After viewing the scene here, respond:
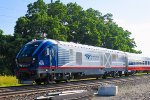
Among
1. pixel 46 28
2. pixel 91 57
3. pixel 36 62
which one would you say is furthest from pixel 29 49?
pixel 46 28

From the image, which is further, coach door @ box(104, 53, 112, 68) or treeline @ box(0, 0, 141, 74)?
treeline @ box(0, 0, 141, 74)

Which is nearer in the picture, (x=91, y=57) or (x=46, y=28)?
(x=91, y=57)

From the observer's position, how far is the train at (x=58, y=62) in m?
24.4

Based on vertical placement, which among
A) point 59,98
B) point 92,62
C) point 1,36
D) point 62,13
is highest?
point 62,13

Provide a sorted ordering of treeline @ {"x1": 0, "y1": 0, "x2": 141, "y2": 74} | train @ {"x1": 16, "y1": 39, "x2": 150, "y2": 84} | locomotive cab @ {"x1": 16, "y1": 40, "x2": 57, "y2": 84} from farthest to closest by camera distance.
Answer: treeline @ {"x1": 0, "y1": 0, "x2": 141, "y2": 74} → train @ {"x1": 16, "y1": 39, "x2": 150, "y2": 84} → locomotive cab @ {"x1": 16, "y1": 40, "x2": 57, "y2": 84}

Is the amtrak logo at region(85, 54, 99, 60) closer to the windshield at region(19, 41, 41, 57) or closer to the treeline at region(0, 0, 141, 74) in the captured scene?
the windshield at region(19, 41, 41, 57)

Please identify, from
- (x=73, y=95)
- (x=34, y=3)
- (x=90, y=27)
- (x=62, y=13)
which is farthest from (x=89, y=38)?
(x=73, y=95)

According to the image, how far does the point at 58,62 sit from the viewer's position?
26391mm

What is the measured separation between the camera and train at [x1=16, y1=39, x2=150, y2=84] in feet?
80.1

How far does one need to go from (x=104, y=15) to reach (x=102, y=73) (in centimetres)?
4780

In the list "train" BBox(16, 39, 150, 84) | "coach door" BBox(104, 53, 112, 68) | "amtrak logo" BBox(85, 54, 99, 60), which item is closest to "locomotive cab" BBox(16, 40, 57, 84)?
"train" BBox(16, 39, 150, 84)

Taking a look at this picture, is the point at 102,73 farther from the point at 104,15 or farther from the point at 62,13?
the point at 104,15

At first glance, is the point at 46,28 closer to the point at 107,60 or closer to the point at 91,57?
the point at 107,60

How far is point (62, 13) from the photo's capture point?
53.3 m
